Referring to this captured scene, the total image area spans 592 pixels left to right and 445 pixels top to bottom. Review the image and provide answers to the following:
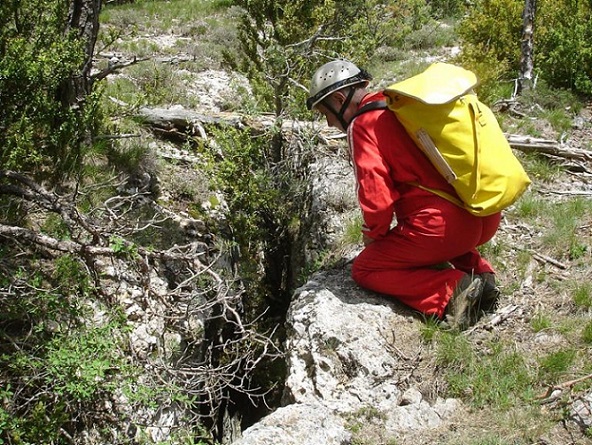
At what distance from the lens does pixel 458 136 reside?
3.77m

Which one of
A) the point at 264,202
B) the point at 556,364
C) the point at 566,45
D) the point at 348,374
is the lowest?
the point at 264,202

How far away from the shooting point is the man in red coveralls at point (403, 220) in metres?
3.97

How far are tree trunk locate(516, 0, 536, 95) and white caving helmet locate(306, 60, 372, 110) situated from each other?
5.79 m

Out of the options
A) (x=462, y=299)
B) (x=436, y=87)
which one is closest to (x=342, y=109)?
Answer: (x=436, y=87)

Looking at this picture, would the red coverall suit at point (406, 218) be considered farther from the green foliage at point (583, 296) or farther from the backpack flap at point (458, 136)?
the green foliage at point (583, 296)

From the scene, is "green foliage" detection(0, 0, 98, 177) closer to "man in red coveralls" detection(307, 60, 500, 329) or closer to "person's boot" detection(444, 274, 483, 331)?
"man in red coveralls" detection(307, 60, 500, 329)

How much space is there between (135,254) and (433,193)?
6.65 ft

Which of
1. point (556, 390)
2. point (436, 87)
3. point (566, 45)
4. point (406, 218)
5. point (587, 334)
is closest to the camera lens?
point (556, 390)

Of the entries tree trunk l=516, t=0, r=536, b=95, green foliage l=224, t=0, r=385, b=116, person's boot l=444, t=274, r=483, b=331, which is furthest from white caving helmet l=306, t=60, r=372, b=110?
tree trunk l=516, t=0, r=536, b=95

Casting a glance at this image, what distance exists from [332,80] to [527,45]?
627cm

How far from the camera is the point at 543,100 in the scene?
8.48m

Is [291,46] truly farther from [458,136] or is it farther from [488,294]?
[488,294]

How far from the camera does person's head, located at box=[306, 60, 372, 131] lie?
4.14m

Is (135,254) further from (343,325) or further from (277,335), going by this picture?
(277,335)
